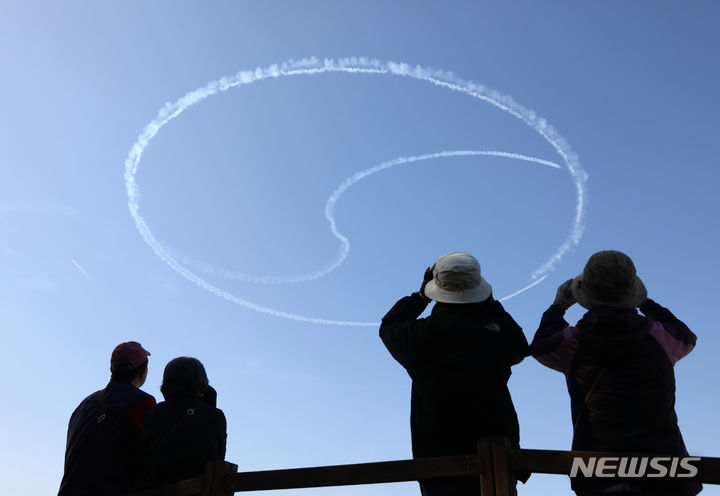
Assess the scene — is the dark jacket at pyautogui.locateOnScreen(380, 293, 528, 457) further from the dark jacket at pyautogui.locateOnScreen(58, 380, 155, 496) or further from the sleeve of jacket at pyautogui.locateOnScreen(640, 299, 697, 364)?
the dark jacket at pyautogui.locateOnScreen(58, 380, 155, 496)

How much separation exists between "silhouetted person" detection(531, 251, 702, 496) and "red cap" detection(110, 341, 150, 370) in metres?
4.40

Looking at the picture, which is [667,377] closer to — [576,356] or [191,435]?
[576,356]

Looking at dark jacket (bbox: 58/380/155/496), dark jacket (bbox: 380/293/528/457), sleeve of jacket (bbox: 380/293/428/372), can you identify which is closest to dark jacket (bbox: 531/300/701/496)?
dark jacket (bbox: 380/293/528/457)

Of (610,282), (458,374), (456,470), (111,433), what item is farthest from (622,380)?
(111,433)

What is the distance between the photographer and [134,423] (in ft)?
23.9

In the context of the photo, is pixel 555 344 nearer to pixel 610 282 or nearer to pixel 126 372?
pixel 610 282

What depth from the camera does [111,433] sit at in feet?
23.5

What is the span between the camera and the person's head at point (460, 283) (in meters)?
6.01

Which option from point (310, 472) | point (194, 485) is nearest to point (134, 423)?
point (194, 485)

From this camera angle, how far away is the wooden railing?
16.5 ft

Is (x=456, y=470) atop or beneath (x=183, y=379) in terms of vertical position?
beneath

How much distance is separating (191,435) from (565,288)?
157 inches

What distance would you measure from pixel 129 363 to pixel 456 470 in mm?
4073

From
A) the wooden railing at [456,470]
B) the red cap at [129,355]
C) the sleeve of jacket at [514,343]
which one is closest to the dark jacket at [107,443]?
the red cap at [129,355]
